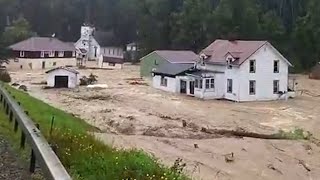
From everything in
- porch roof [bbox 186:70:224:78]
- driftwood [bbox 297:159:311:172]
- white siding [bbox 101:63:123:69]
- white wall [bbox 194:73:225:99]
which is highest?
white siding [bbox 101:63:123:69]

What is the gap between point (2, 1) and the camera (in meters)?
92.6

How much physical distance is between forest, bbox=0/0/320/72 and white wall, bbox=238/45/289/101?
26693 mm

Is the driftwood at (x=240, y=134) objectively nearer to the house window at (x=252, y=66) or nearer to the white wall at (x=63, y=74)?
the house window at (x=252, y=66)

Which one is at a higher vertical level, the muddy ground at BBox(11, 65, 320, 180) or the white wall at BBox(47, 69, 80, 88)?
the white wall at BBox(47, 69, 80, 88)

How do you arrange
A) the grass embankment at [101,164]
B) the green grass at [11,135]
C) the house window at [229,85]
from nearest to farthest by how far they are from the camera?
1. the grass embankment at [101,164]
2. the green grass at [11,135]
3. the house window at [229,85]

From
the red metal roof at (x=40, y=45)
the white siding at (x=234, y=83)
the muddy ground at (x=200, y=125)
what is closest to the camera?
the muddy ground at (x=200, y=125)

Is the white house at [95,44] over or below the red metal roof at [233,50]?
over

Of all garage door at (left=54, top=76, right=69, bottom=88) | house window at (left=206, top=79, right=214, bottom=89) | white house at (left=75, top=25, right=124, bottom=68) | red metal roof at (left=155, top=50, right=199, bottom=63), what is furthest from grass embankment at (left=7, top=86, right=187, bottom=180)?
white house at (left=75, top=25, right=124, bottom=68)

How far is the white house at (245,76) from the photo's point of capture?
4109cm

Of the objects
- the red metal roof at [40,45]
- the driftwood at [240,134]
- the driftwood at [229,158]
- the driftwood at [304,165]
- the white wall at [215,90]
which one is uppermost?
the red metal roof at [40,45]

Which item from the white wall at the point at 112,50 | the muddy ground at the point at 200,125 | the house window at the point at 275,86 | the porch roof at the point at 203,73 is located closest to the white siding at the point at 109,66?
the white wall at the point at 112,50

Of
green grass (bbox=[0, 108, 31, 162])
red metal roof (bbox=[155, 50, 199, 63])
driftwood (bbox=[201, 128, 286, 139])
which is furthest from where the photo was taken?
red metal roof (bbox=[155, 50, 199, 63])

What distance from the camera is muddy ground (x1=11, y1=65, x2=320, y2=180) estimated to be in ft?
58.1

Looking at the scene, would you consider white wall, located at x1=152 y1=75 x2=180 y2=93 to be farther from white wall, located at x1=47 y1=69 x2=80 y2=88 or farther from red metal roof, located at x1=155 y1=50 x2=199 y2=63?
white wall, located at x1=47 y1=69 x2=80 y2=88
